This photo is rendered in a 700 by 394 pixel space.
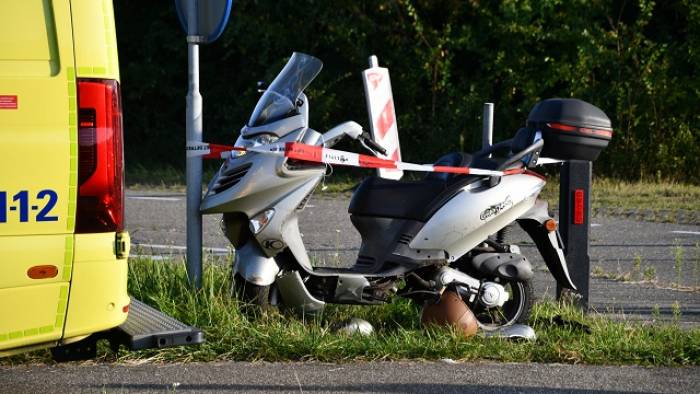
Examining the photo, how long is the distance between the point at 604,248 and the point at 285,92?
496 centimetres

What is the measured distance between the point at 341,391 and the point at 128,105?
1649cm

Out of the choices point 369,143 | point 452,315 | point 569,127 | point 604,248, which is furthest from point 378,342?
point 604,248

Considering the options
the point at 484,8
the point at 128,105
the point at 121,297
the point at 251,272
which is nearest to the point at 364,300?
the point at 251,272

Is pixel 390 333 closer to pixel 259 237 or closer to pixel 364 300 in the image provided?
pixel 364 300

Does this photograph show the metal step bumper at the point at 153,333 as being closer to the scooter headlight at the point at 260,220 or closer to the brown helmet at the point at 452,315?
the scooter headlight at the point at 260,220

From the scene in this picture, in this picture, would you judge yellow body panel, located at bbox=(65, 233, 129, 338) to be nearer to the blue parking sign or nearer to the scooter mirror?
the scooter mirror

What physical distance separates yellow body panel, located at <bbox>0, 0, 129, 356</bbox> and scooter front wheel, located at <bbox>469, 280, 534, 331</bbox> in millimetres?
2727

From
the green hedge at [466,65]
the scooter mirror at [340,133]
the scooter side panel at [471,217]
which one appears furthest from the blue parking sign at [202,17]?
the green hedge at [466,65]

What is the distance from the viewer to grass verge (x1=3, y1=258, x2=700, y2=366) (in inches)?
233

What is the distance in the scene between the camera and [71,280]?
4395 millimetres

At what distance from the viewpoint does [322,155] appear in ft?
20.8

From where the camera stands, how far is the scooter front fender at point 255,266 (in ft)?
20.9

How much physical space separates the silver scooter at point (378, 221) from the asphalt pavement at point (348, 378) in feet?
2.47

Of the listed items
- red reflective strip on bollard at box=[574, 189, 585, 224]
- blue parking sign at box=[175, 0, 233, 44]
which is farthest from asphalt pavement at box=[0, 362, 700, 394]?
blue parking sign at box=[175, 0, 233, 44]
